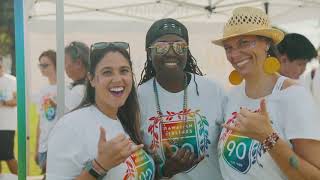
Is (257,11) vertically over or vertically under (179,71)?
over

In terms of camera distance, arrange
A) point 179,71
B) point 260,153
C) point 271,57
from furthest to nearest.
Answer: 1. point 179,71
2. point 271,57
3. point 260,153

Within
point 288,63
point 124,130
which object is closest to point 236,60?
point 124,130

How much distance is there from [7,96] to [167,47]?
10.5ft

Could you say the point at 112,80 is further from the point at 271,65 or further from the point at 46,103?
the point at 46,103

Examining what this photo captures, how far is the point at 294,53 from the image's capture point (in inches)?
125

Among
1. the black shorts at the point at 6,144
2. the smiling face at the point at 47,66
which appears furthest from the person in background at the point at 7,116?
the smiling face at the point at 47,66

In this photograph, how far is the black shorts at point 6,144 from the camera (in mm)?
4727

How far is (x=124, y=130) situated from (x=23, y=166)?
2.47 feet

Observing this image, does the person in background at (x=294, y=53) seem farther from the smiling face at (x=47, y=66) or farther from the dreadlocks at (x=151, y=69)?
the smiling face at (x=47, y=66)

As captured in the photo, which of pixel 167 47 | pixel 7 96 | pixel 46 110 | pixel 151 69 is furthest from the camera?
pixel 7 96

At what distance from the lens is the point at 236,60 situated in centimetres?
184

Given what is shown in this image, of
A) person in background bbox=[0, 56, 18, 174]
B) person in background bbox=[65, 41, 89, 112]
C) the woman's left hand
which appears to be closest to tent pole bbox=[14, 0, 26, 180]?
person in background bbox=[65, 41, 89, 112]

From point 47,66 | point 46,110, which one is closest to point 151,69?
point 46,110

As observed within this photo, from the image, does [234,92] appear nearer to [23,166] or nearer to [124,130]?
[124,130]
